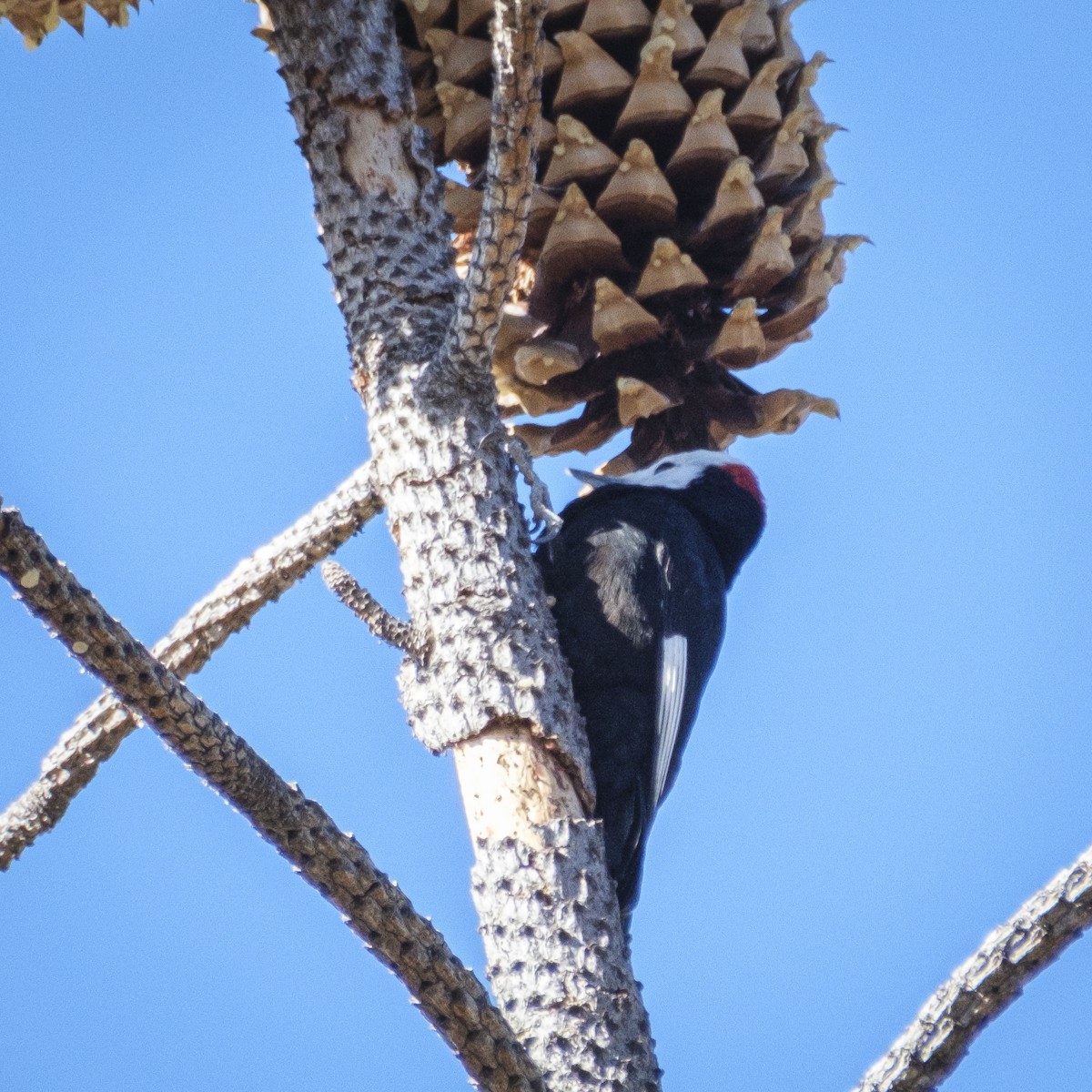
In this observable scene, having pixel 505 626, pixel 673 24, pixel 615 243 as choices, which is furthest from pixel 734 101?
pixel 505 626

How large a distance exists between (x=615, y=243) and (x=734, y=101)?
0.35 metres

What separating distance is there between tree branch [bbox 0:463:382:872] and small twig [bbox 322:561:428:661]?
55 cm

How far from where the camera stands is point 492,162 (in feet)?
5.79

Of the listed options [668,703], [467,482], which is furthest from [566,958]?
[668,703]

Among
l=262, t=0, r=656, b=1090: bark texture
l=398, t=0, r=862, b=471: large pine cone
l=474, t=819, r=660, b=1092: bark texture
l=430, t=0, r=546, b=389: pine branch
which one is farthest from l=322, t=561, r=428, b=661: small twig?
l=398, t=0, r=862, b=471: large pine cone

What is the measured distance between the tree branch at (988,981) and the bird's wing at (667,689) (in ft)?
3.37

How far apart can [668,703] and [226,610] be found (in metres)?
0.80

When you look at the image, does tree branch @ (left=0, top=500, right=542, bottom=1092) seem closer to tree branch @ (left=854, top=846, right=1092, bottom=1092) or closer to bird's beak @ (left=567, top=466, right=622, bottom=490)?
tree branch @ (left=854, top=846, right=1092, bottom=1092)

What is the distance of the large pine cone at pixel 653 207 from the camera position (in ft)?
7.73

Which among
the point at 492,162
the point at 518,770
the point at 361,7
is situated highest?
the point at 361,7

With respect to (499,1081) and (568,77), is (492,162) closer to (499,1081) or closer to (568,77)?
(568,77)

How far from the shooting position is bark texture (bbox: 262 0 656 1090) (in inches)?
68.2

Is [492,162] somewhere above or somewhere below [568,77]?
below

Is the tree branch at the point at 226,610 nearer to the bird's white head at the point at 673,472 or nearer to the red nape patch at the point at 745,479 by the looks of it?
the bird's white head at the point at 673,472
